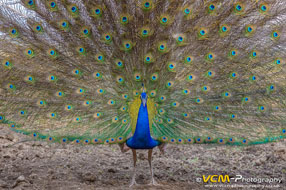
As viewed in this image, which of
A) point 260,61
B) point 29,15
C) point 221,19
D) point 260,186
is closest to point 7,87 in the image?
point 29,15

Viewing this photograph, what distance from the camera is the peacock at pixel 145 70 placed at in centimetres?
391

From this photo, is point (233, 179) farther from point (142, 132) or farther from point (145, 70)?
point (145, 70)

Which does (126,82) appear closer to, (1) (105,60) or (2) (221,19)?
(1) (105,60)

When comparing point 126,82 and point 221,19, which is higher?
point 221,19

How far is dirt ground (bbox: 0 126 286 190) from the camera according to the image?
422 cm

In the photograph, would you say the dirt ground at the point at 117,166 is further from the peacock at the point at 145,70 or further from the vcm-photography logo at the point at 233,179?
the peacock at the point at 145,70

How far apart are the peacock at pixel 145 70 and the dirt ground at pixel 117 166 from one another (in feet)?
2.07

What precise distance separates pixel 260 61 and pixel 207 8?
96 cm

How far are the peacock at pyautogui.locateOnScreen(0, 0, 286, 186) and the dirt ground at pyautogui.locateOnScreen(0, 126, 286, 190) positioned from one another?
2.07 feet

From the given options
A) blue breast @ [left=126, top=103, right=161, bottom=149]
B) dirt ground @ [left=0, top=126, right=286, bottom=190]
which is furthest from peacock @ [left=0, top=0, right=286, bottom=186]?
dirt ground @ [left=0, top=126, right=286, bottom=190]

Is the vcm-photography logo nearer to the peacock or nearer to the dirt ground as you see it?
the dirt ground

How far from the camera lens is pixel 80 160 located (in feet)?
17.6

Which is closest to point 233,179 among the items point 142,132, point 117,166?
point 142,132

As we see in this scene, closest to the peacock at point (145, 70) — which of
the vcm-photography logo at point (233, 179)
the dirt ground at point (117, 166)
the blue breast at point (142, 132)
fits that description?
the blue breast at point (142, 132)
